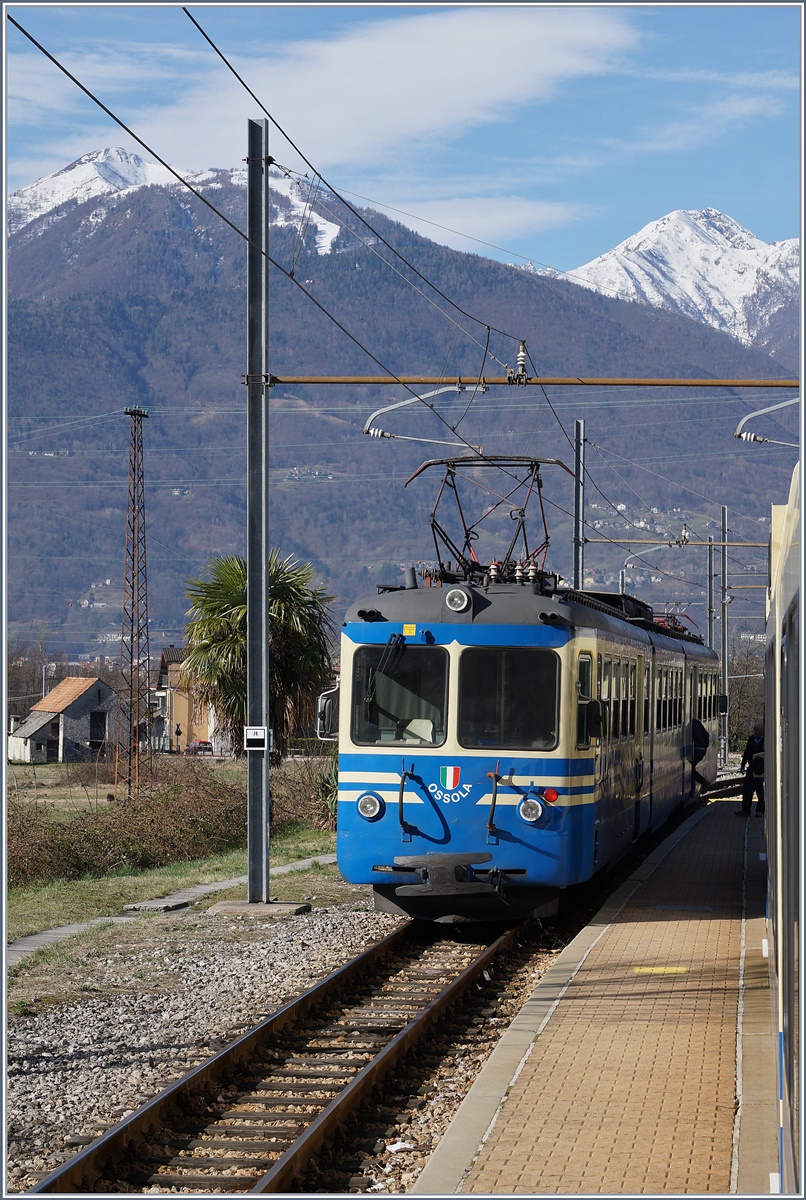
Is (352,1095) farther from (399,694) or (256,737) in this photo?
(256,737)

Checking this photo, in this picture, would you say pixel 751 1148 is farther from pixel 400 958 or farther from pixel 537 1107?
pixel 400 958

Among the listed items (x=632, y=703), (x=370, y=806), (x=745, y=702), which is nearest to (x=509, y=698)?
(x=370, y=806)

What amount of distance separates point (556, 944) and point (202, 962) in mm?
3677

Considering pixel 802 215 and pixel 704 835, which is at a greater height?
pixel 802 215

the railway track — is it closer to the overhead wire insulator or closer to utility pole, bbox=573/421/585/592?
the overhead wire insulator

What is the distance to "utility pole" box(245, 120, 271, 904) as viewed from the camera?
16828mm

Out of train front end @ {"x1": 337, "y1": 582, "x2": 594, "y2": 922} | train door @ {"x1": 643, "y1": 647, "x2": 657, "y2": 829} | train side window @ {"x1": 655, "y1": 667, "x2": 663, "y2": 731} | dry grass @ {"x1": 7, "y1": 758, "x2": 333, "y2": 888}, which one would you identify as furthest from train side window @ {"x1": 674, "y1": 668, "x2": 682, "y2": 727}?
train front end @ {"x1": 337, "y1": 582, "x2": 594, "y2": 922}

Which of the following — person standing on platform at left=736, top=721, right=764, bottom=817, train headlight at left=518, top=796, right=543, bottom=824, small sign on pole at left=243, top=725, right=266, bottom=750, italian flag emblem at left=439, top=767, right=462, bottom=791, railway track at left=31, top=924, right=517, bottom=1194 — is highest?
small sign on pole at left=243, top=725, right=266, bottom=750

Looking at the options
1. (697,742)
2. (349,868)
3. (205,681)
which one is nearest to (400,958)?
(349,868)

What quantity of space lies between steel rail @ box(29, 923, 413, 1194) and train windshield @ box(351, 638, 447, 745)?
250cm

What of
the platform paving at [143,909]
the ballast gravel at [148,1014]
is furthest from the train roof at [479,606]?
the platform paving at [143,909]

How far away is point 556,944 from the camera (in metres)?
15.4

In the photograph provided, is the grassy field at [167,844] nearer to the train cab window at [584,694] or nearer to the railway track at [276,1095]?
the railway track at [276,1095]

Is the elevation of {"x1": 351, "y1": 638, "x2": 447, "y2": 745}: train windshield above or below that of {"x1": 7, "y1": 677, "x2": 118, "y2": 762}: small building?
above
